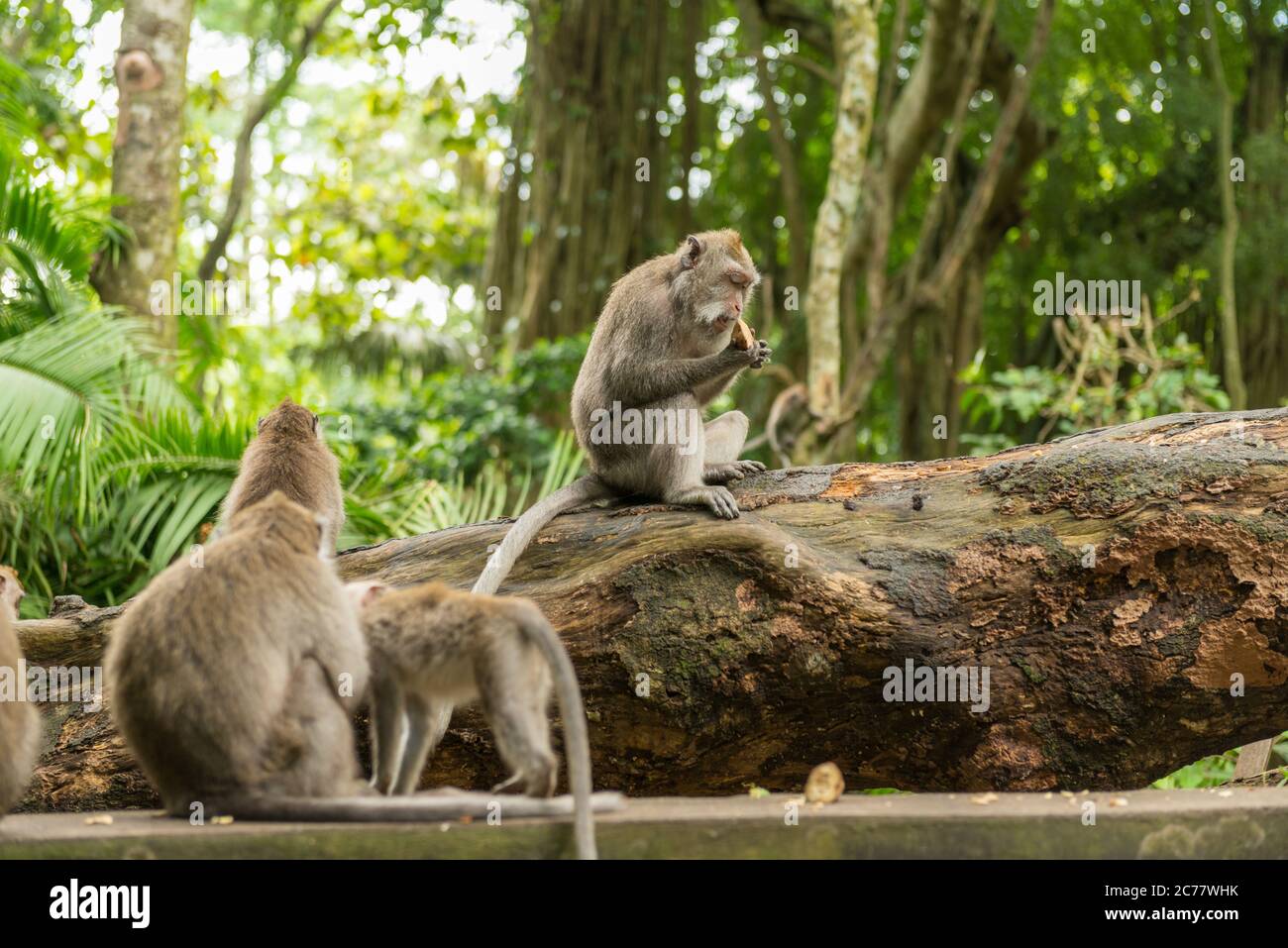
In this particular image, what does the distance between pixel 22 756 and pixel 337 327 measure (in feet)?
39.9

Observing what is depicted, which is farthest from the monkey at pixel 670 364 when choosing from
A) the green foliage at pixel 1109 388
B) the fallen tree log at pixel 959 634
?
the green foliage at pixel 1109 388

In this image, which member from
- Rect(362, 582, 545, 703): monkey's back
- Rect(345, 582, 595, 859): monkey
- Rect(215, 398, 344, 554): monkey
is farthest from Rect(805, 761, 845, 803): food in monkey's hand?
Rect(215, 398, 344, 554): monkey

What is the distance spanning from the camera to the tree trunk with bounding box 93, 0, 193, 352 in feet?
25.6

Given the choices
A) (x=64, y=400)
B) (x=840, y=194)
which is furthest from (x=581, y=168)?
(x=64, y=400)

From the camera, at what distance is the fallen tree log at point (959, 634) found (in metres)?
4.42

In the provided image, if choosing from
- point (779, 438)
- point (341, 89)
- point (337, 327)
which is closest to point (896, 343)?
point (779, 438)

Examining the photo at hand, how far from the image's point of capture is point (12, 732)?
323 centimetres

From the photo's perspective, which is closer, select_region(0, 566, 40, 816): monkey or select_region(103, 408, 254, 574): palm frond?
select_region(0, 566, 40, 816): monkey

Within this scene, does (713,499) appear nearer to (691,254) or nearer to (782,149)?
(691,254)

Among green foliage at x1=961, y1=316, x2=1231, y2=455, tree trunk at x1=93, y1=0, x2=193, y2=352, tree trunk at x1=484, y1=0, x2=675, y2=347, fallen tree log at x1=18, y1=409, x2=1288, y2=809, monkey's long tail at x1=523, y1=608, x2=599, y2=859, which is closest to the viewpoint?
monkey's long tail at x1=523, y1=608, x2=599, y2=859

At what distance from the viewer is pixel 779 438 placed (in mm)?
9938

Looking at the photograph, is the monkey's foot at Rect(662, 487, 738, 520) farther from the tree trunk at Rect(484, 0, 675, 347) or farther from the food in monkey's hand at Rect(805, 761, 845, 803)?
the tree trunk at Rect(484, 0, 675, 347)

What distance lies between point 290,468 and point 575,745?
2.37m
